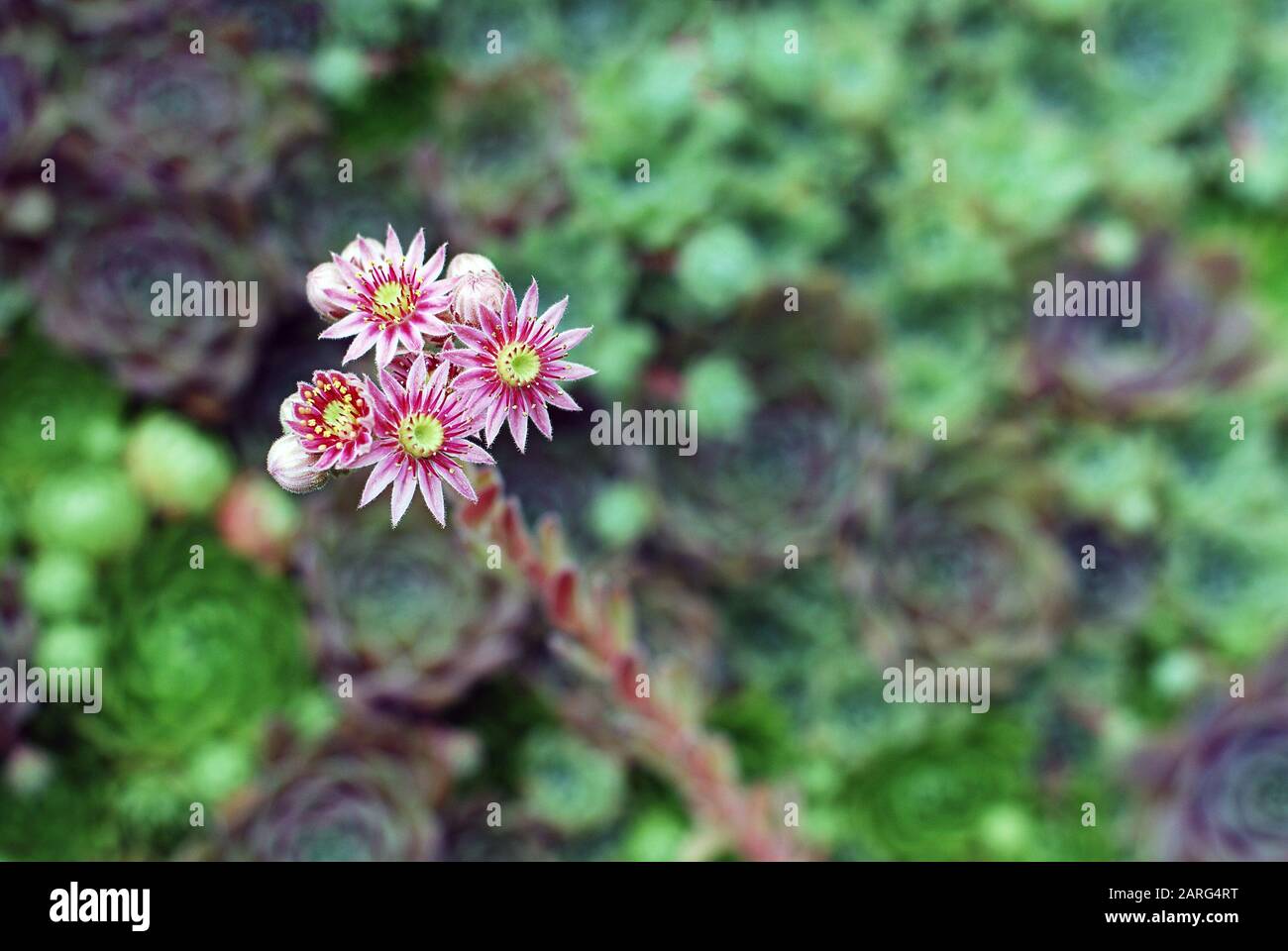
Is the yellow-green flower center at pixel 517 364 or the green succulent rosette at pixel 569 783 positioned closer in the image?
the yellow-green flower center at pixel 517 364

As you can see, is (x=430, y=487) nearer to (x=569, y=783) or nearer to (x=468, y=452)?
(x=468, y=452)

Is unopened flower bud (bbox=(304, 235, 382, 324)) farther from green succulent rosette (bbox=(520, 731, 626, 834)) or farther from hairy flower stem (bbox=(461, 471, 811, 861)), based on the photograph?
green succulent rosette (bbox=(520, 731, 626, 834))

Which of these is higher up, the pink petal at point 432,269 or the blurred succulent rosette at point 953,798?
the pink petal at point 432,269

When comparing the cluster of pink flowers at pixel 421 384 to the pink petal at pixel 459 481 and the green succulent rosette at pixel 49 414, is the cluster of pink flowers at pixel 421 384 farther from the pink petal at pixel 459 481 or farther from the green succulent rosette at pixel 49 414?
the green succulent rosette at pixel 49 414

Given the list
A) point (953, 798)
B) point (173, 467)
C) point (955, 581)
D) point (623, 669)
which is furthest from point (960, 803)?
point (173, 467)

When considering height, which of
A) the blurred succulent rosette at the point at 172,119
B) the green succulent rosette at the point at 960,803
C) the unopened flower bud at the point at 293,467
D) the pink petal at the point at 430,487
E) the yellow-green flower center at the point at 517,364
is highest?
the blurred succulent rosette at the point at 172,119

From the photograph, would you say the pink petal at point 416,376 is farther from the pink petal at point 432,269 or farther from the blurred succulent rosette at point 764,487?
the blurred succulent rosette at point 764,487

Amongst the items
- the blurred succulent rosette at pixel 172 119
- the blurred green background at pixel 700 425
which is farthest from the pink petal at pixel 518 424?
the blurred succulent rosette at pixel 172 119

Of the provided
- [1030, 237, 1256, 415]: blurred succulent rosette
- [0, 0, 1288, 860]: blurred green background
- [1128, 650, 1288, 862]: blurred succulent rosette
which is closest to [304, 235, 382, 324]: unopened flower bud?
[0, 0, 1288, 860]: blurred green background
